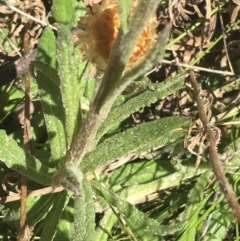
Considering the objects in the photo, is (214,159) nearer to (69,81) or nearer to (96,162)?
(96,162)

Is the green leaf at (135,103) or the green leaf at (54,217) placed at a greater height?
the green leaf at (135,103)

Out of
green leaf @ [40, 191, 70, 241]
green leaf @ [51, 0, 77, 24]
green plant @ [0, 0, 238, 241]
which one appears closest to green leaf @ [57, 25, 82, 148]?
green plant @ [0, 0, 238, 241]

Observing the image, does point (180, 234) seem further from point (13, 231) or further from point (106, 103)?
point (106, 103)

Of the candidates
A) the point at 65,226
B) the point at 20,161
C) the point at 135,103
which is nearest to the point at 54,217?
the point at 65,226

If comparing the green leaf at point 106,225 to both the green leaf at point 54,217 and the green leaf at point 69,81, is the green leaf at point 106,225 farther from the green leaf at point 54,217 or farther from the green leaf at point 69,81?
the green leaf at point 69,81

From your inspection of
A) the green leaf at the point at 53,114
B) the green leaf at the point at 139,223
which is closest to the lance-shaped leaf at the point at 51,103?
the green leaf at the point at 53,114

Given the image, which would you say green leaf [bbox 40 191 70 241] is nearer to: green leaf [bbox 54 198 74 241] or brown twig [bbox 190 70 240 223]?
green leaf [bbox 54 198 74 241]
